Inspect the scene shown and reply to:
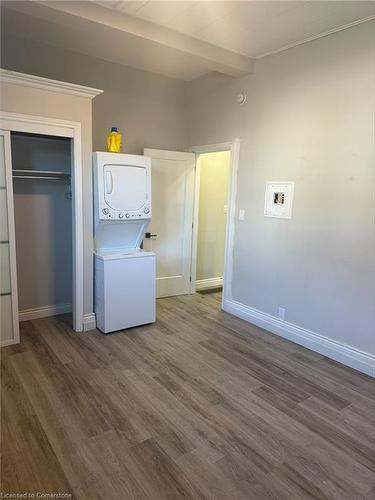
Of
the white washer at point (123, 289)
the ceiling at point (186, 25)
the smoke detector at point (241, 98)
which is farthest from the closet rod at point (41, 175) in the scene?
the smoke detector at point (241, 98)

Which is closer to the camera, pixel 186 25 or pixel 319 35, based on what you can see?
pixel 186 25

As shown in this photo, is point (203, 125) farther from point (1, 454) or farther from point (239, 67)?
point (1, 454)

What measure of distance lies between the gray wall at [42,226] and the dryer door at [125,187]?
0.73 metres

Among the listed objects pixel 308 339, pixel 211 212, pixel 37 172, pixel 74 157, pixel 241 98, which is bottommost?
pixel 308 339

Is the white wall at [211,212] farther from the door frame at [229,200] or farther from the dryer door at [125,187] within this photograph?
the dryer door at [125,187]

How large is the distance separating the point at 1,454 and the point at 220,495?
1.24 metres

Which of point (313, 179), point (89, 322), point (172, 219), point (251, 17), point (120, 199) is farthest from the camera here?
point (172, 219)

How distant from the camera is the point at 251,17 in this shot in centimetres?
272

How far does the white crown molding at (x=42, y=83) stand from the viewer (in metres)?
2.75

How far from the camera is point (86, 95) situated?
10.4 ft

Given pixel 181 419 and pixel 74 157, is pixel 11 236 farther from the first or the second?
pixel 181 419

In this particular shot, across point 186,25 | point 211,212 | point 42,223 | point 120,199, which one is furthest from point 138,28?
point 211,212

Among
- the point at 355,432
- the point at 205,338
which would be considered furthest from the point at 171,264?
the point at 355,432

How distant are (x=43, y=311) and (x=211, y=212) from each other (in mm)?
2728
